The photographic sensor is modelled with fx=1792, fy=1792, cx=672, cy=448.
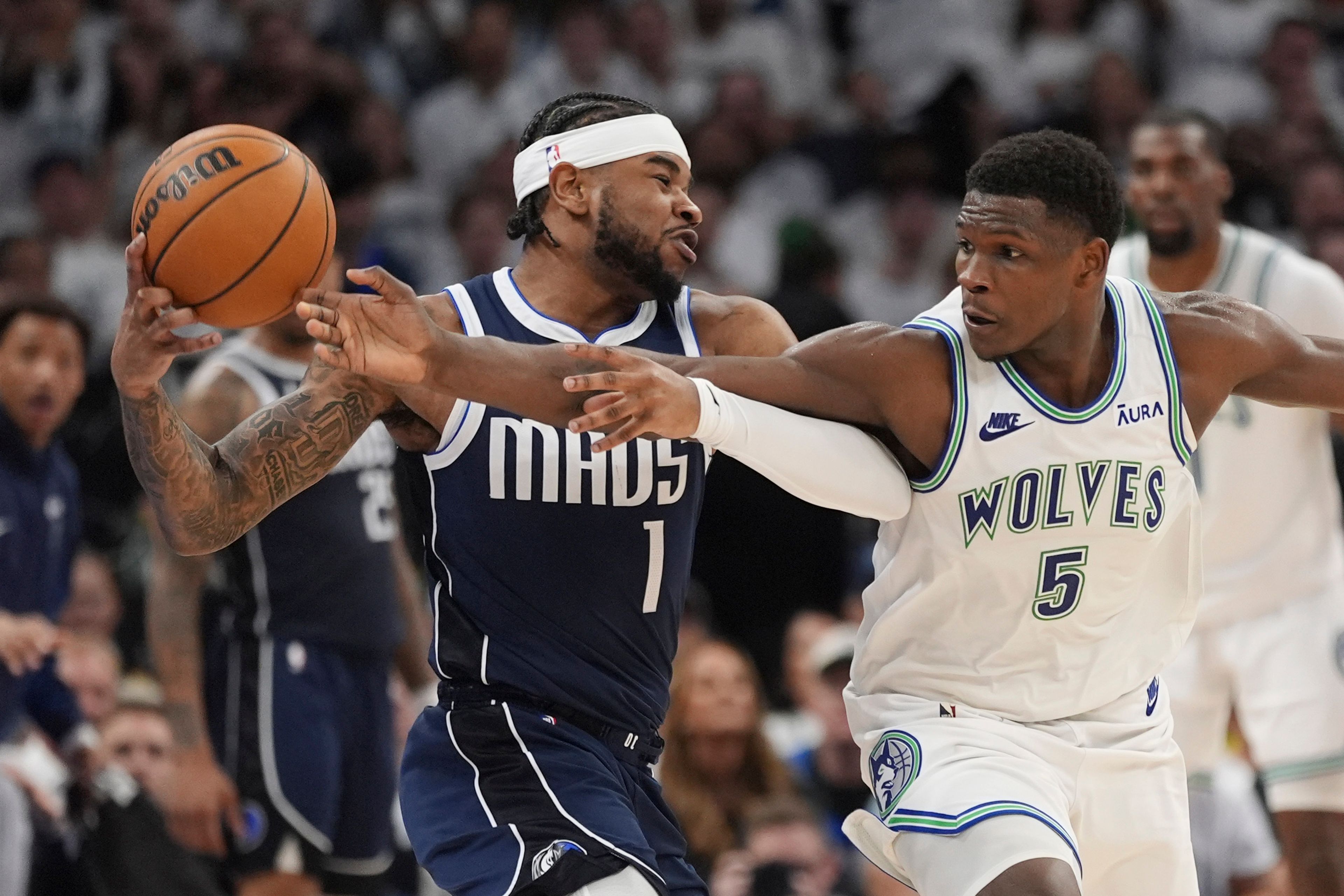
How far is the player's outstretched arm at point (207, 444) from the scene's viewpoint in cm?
380

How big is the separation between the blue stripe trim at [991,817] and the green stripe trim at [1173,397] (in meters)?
0.92

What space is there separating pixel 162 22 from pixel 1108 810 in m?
8.75

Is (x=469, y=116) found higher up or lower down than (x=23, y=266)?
higher up

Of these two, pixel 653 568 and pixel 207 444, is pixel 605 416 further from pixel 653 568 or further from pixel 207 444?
pixel 207 444

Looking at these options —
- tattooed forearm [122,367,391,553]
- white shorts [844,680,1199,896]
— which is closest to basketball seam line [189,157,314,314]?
tattooed forearm [122,367,391,553]

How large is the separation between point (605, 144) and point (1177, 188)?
2.38 m

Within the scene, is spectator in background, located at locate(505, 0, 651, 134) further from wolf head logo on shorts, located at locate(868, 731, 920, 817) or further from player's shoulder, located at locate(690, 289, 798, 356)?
wolf head logo on shorts, located at locate(868, 731, 920, 817)

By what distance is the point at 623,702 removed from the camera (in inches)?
162

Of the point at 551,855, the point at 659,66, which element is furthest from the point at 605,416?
the point at 659,66

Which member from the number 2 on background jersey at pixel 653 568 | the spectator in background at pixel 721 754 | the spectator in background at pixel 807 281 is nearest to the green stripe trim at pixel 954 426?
the number 2 on background jersey at pixel 653 568

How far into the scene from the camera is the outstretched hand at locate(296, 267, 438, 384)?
3631 millimetres

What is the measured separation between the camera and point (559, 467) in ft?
13.6

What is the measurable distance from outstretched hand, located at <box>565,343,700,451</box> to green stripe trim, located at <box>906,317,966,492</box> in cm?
64

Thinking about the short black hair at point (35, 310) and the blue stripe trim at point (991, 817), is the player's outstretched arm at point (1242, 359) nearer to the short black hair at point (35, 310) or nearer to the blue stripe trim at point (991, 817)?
the blue stripe trim at point (991, 817)
